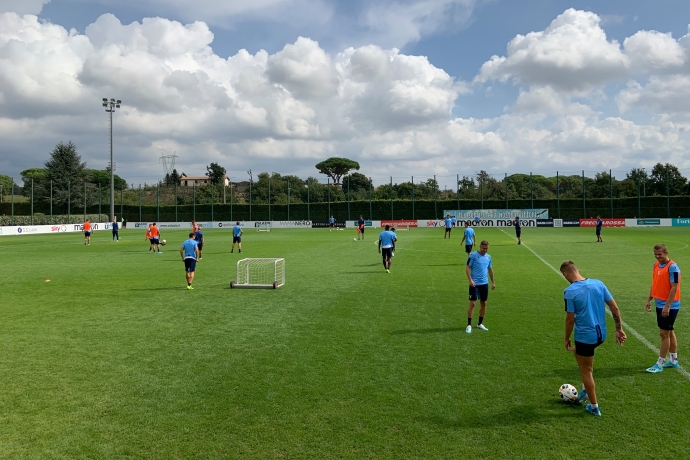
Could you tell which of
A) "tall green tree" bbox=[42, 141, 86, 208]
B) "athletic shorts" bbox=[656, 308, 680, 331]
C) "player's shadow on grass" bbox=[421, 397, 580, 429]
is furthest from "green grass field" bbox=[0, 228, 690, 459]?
"tall green tree" bbox=[42, 141, 86, 208]

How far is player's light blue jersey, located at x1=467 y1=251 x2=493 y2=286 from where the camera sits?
1015 cm

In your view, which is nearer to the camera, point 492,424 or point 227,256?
point 492,424

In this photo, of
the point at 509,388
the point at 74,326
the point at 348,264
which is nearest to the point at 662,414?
the point at 509,388

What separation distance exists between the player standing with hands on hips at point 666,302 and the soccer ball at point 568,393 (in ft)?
6.40

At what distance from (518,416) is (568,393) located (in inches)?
33.8

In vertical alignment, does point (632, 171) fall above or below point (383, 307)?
above

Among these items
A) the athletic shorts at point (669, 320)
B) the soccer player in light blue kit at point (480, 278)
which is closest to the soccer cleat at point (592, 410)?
the athletic shorts at point (669, 320)

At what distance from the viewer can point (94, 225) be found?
62.6m

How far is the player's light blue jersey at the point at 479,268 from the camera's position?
10148 millimetres

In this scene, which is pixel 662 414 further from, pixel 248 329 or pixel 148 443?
pixel 248 329

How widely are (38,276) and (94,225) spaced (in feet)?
158

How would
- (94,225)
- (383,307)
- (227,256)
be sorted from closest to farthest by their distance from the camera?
(383,307)
(227,256)
(94,225)

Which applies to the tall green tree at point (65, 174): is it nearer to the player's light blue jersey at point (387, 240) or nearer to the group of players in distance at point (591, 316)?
the player's light blue jersey at point (387, 240)

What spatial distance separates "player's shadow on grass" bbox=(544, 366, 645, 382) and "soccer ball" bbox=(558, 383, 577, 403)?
0.76m
